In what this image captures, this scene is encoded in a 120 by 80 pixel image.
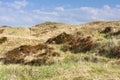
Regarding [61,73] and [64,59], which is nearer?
[61,73]

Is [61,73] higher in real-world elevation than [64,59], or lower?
higher

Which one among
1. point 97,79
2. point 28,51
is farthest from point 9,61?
point 97,79

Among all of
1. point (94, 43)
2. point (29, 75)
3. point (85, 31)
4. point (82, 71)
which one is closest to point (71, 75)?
point (82, 71)

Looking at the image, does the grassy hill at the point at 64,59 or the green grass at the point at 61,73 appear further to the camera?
the grassy hill at the point at 64,59

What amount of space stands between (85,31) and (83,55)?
59.0 feet

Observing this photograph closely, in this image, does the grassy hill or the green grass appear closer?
the green grass

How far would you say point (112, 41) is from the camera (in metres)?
30.8

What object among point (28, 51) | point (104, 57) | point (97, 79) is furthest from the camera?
point (28, 51)

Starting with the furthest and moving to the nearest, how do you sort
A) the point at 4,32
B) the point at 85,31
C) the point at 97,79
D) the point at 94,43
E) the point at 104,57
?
the point at 4,32, the point at 85,31, the point at 94,43, the point at 104,57, the point at 97,79

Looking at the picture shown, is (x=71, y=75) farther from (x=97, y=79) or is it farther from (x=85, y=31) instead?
(x=85, y=31)

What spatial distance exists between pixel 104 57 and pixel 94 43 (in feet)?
17.3

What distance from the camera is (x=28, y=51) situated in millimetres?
35281

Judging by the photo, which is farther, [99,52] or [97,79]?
[99,52]

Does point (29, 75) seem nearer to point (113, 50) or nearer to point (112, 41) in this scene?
point (113, 50)
